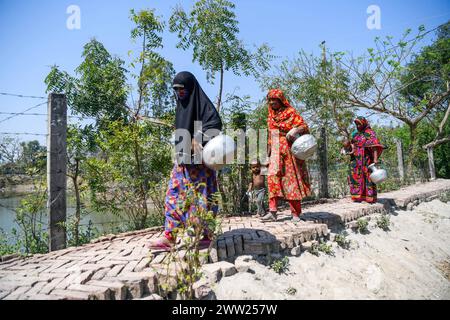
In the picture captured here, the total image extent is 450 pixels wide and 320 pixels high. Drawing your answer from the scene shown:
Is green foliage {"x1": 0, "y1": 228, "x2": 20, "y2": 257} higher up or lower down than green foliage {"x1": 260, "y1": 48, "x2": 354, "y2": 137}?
lower down

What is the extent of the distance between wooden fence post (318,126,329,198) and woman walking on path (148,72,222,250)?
520 cm

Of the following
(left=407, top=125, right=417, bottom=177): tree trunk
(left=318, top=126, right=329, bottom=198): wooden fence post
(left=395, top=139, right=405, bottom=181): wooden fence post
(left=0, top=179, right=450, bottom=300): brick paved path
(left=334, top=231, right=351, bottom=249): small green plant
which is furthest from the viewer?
(left=407, top=125, right=417, bottom=177): tree trunk

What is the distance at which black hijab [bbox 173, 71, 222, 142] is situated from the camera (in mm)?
3047

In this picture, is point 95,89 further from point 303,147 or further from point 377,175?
point 377,175

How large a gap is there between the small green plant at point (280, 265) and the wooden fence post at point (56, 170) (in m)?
2.57

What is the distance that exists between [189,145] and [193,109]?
1.23 ft

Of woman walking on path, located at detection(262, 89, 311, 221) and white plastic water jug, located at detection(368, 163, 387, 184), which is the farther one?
white plastic water jug, located at detection(368, 163, 387, 184)

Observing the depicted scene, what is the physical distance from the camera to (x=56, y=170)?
149 inches

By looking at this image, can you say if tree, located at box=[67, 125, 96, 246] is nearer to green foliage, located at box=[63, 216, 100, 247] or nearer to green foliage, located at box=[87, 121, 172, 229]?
green foliage, located at box=[63, 216, 100, 247]

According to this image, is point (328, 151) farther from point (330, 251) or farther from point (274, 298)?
point (274, 298)

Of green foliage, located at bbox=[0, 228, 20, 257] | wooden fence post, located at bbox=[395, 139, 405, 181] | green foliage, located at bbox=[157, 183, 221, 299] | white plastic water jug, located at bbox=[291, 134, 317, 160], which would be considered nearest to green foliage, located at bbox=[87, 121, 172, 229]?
green foliage, located at bbox=[0, 228, 20, 257]

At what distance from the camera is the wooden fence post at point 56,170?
372 cm

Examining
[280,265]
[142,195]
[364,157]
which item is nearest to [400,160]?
[364,157]

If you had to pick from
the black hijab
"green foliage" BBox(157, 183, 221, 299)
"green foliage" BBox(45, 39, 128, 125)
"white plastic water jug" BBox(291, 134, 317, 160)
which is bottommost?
"green foliage" BBox(157, 183, 221, 299)
